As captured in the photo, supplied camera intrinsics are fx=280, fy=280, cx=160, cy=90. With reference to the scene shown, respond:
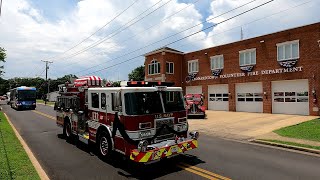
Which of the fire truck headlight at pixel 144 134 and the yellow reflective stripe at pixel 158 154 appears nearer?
the yellow reflective stripe at pixel 158 154

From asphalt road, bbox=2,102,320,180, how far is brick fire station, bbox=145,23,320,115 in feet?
51.0

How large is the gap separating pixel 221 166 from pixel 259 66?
71.6 ft

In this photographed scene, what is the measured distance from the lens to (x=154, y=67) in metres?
40.2

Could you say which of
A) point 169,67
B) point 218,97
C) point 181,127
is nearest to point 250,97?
point 218,97

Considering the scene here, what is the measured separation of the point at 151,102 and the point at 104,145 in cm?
234

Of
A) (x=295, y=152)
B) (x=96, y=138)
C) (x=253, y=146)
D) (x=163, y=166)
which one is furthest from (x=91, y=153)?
(x=295, y=152)

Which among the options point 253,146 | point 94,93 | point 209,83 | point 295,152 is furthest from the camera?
point 209,83

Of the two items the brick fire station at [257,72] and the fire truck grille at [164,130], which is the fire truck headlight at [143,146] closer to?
the fire truck grille at [164,130]

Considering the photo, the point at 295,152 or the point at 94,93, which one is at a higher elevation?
the point at 94,93

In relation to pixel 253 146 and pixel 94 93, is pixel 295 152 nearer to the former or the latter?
pixel 253 146

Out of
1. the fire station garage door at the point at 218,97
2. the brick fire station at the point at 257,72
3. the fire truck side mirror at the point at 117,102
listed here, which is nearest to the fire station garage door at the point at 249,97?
the brick fire station at the point at 257,72

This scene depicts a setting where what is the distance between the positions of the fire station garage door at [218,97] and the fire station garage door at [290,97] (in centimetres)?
629

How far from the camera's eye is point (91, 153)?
10.3 metres

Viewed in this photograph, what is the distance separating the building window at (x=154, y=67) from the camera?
39.5 meters
